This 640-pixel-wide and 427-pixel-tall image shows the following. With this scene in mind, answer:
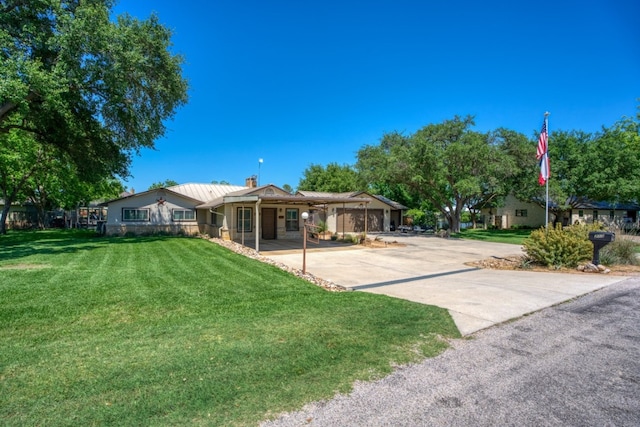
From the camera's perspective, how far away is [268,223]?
766 inches

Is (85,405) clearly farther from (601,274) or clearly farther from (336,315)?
(601,274)

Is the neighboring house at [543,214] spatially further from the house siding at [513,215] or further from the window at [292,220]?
the window at [292,220]

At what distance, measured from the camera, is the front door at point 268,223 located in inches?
758

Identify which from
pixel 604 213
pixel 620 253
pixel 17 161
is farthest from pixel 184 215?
pixel 604 213

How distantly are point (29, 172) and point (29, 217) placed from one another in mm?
13050

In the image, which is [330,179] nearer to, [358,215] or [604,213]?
[358,215]

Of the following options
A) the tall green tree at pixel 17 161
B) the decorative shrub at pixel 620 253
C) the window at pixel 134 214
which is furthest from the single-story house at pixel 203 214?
the decorative shrub at pixel 620 253

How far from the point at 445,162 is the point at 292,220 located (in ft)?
35.7

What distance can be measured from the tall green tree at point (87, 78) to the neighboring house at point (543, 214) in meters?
35.7

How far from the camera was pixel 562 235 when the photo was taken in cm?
1051

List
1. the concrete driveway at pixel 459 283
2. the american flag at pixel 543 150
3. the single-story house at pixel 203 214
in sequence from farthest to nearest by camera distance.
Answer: the single-story house at pixel 203 214 < the american flag at pixel 543 150 < the concrete driveway at pixel 459 283

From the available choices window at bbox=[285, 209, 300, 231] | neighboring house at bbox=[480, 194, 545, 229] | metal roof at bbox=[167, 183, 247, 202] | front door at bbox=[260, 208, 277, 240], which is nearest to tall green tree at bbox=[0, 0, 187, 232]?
metal roof at bbox=[167, 183, 247, 202]

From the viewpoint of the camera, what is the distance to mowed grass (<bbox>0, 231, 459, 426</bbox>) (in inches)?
108

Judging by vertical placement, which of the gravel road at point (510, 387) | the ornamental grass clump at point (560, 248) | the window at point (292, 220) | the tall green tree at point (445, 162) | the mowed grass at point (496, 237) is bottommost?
the gravel road at point (510, 387)
